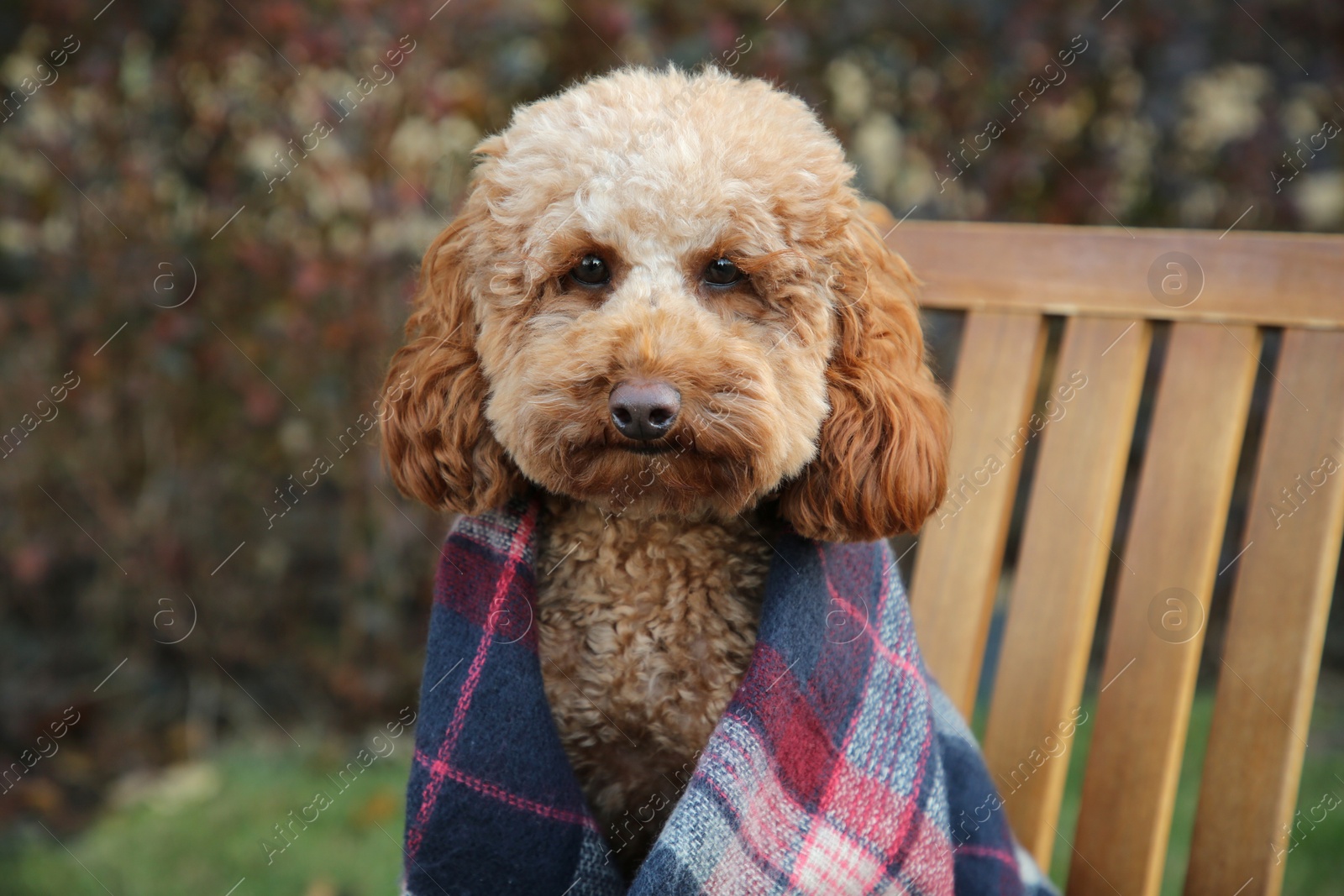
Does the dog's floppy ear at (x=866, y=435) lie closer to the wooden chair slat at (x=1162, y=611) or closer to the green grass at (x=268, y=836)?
the wooden chair slat at (x=1162, y=611)

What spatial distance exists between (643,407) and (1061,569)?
2.51ft

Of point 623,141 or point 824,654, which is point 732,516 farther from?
point 623,141

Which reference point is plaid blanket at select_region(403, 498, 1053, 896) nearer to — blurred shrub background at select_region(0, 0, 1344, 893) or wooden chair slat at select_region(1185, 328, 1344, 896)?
wooden chair slat at select_region(1185, 328, 1344, 896)

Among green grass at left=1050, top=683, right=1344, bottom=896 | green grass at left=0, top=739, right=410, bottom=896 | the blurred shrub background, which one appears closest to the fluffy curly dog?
green grass at left=1050, top=683, right=1344, bottom=896

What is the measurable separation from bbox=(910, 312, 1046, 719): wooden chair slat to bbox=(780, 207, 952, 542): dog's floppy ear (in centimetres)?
37

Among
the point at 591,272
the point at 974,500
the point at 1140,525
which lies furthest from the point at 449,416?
the point at 1140,525

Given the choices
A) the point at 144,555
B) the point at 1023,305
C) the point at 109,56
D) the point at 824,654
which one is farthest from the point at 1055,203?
the point at 144,555

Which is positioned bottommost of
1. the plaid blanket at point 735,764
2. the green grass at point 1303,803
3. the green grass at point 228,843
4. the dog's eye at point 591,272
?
the green grass at point 228,843

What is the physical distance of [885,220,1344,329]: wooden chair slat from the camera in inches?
54.2

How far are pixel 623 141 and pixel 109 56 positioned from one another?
201cm

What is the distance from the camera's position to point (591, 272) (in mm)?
1185

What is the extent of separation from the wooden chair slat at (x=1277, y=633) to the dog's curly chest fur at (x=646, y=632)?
63 centimetres

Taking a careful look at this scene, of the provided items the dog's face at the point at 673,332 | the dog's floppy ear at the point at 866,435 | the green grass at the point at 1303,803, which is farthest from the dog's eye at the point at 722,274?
Result: the green grass at the point at 1303,803

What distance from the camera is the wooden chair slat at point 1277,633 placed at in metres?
1.30
